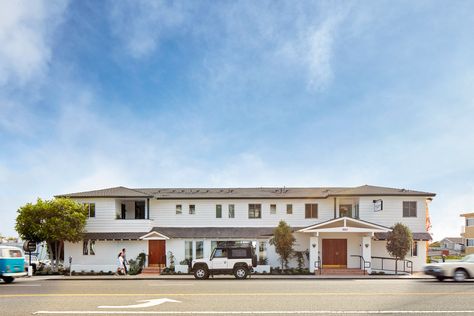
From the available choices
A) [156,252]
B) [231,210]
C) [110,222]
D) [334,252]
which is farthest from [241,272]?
[110,222]

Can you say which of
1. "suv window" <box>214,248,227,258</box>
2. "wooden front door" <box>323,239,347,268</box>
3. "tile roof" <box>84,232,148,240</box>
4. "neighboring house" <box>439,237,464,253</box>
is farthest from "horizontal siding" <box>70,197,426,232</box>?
"neighboring house" <box>439,237,464,253</box>

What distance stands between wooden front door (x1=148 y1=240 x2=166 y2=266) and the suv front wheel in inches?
436

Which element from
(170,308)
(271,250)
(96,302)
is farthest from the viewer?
(271,250)

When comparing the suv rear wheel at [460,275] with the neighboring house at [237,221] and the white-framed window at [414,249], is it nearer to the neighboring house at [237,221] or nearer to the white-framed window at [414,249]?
the neighboring house at [237,221]

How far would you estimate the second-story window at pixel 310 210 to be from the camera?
37.0 meters

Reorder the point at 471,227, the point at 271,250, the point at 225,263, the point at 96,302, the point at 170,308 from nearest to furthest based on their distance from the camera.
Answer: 1. the point at 170,308
2. the point at 96,302
3. the point at 225,263
4. the point at 271,250
5. the point at 471,227

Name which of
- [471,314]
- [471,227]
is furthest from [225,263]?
[471,227]

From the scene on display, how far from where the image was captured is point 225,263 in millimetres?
26406

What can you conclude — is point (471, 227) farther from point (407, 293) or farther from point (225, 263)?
point (407, 293)

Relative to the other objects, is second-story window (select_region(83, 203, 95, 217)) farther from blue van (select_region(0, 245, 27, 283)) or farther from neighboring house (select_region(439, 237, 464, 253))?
neighboring house (select_region(439, 237, 464, 253))

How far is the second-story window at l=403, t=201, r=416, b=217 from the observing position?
3594cm

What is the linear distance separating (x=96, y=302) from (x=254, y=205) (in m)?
24.2

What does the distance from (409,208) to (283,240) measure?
10.6 metres

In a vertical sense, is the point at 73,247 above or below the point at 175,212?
below
